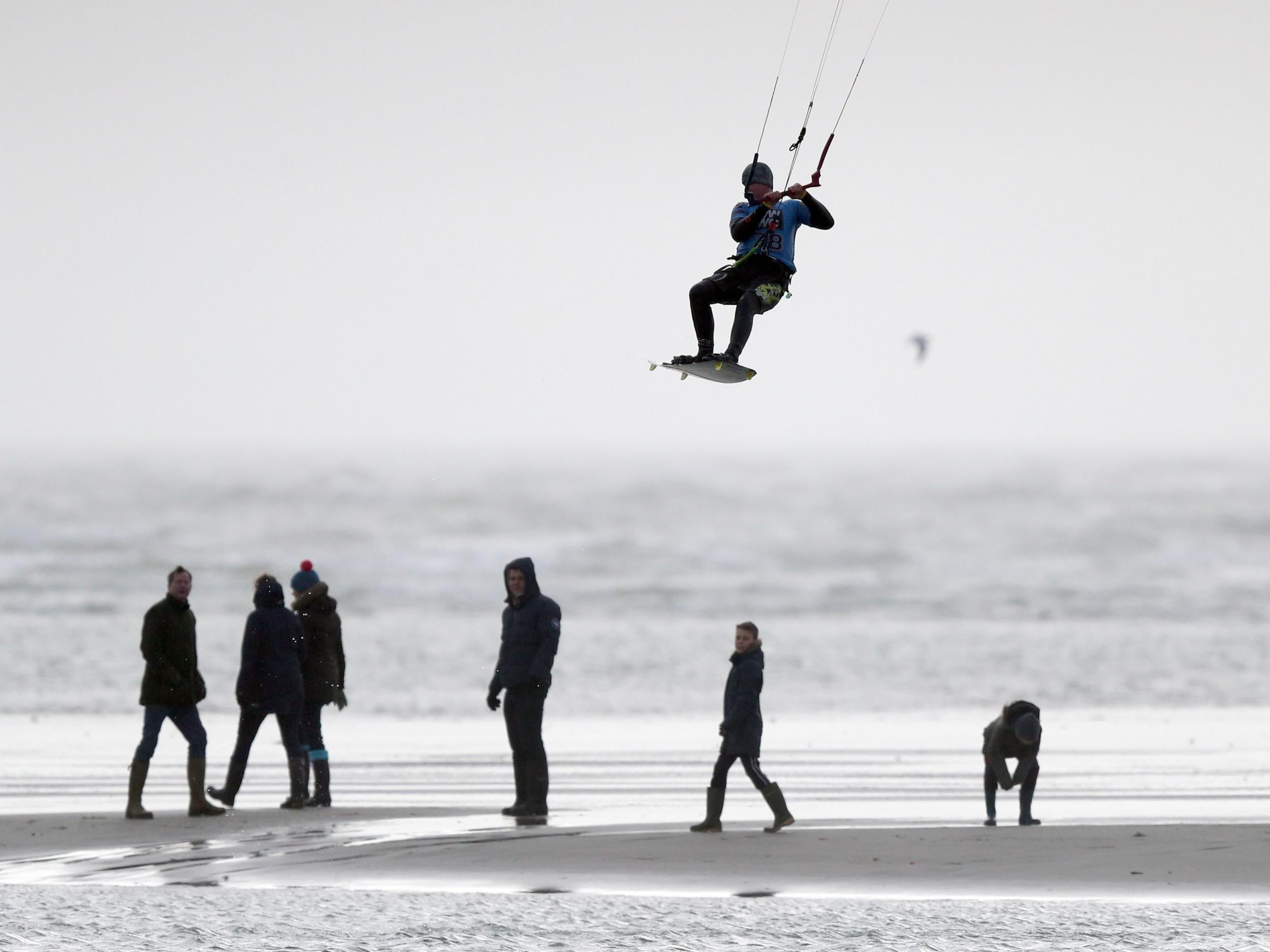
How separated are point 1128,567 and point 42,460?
146 meters

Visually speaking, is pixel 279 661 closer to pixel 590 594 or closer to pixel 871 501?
pixel 590 594

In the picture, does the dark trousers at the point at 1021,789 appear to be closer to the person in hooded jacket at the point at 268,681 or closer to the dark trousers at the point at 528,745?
the dark trousers at the point at 528,745

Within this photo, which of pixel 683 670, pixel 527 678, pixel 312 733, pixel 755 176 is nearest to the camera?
pixel 755 176

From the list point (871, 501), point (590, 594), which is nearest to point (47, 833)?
point (590, 594)

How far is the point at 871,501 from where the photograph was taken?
9825cm

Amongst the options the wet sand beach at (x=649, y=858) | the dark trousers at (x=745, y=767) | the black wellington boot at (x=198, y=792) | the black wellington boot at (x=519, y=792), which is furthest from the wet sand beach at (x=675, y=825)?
the dark trousers at (x=745, y=767)

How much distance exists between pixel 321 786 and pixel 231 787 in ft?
2.26

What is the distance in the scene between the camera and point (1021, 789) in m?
12.5

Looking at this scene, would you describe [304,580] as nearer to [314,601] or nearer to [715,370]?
[314,601]

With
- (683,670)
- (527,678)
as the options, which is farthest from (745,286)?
(683,670)

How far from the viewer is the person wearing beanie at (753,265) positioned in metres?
11.0

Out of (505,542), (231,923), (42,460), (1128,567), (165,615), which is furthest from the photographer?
(42,460)

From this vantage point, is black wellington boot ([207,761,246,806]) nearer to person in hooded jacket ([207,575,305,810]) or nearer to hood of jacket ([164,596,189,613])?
person in hooded jacket ([207,575,305,810])

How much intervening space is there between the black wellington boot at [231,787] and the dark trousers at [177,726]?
0.40 m
